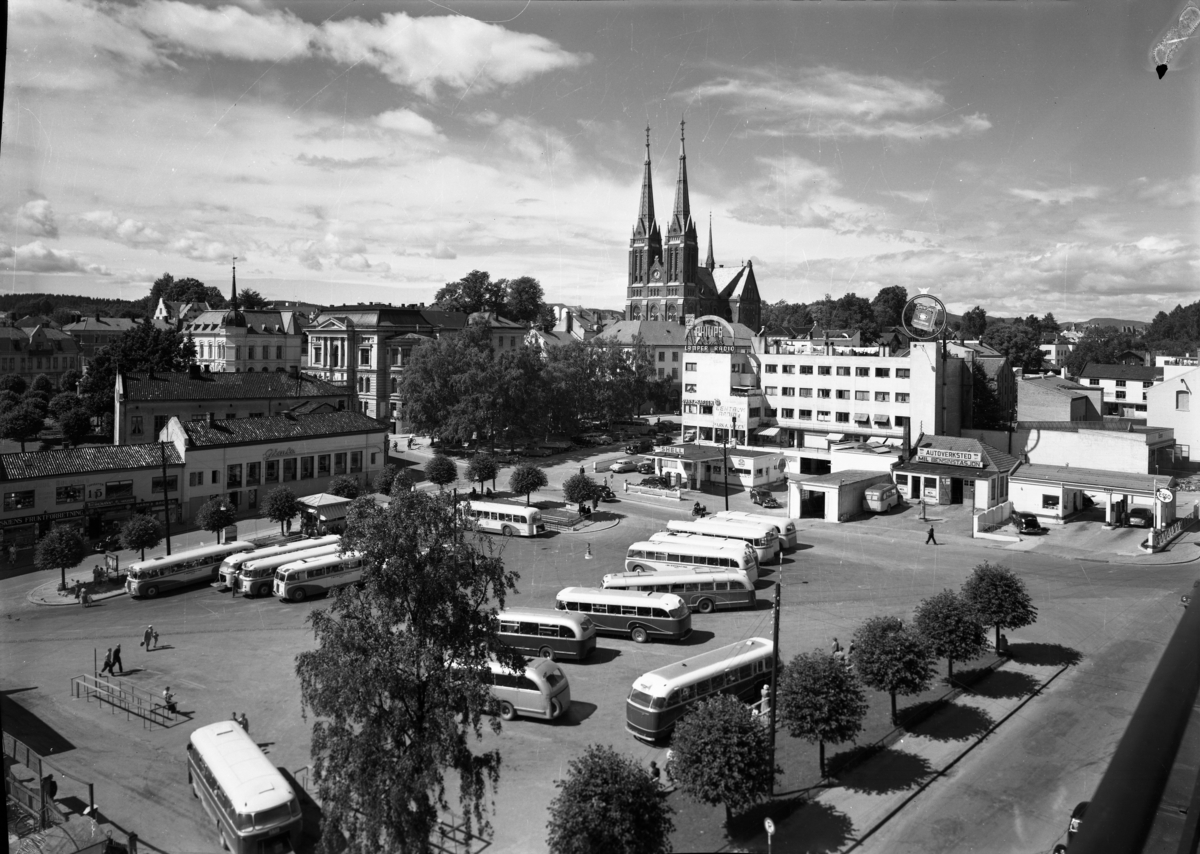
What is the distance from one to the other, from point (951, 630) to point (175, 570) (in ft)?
53.8

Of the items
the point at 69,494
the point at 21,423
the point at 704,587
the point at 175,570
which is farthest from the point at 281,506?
the point at 21,423

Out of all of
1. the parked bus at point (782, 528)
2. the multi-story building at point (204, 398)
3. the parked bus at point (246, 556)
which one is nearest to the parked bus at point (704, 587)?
the parked bus at point (782, 528)

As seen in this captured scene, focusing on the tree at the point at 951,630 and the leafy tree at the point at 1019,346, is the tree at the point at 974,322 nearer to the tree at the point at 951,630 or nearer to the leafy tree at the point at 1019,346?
the leafy tree at the point at 1019,346

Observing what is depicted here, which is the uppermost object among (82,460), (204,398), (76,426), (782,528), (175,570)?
(204,398)

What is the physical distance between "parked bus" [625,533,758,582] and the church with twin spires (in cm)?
5731

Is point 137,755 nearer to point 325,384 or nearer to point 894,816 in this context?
point 894,816

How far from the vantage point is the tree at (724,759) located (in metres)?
9.08

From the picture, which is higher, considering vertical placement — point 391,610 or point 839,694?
point 391,610

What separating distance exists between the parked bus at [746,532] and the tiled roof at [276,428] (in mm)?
14532

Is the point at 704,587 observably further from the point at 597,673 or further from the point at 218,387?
the point at 218,387

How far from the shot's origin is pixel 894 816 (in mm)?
9781

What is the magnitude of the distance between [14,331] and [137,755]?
47.1 m

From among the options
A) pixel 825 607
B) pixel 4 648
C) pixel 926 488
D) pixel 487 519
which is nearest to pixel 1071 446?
pixel 926 488

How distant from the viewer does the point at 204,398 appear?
33594 millimetres
